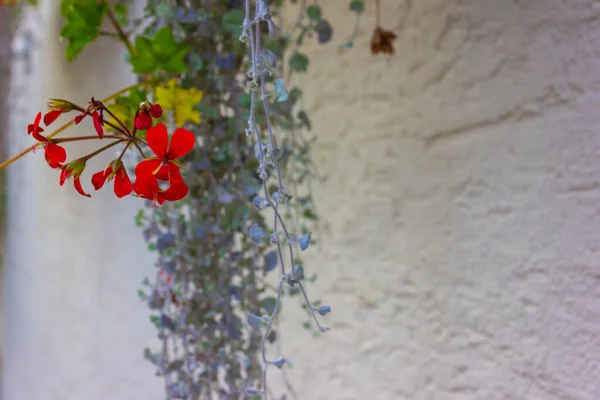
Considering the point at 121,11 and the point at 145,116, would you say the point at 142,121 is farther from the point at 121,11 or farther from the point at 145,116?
the point at 121,11

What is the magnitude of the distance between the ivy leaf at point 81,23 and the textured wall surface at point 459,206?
331mm

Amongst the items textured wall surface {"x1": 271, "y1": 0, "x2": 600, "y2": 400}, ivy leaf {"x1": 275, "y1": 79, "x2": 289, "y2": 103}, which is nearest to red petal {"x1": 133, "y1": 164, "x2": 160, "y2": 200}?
ivy leaf {"x1": 275, "y1": 79, "x2": 289, "y2": 103}

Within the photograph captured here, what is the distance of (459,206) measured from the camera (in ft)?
2.03

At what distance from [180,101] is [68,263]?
0.92 m

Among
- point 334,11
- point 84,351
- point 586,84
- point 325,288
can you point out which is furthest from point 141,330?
point 586,84

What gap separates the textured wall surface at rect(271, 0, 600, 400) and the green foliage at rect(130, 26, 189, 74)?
0.29 meters

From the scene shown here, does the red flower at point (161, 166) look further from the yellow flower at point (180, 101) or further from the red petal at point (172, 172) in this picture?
the yellow flower at point (180, 101)

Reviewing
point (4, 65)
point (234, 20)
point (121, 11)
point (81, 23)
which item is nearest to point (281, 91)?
point (234, 20)

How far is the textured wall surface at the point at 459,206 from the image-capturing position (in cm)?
51

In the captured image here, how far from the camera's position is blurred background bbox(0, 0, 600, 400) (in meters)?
0.51

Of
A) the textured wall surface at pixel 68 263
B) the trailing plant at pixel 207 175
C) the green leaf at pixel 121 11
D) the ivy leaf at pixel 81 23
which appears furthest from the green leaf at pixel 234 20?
the textured wall surface at pixel 68 263

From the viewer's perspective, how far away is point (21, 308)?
1591 millimetres

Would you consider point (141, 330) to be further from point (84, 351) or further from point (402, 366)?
point (402, 366)

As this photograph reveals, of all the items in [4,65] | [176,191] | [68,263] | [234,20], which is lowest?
[176,191]
